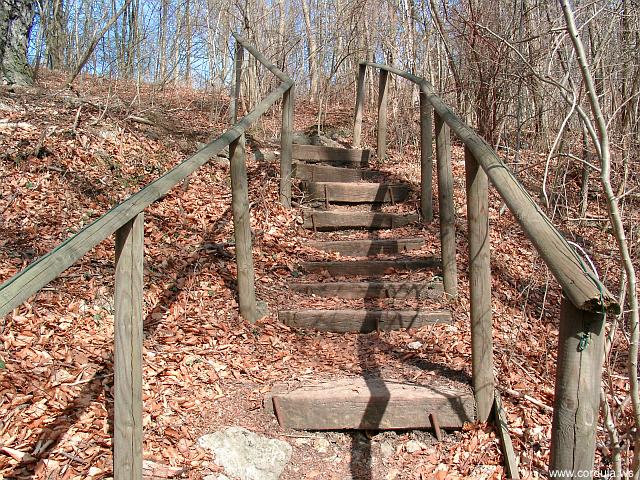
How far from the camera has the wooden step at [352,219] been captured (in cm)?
525

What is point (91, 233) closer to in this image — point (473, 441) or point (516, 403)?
point (473, 441)

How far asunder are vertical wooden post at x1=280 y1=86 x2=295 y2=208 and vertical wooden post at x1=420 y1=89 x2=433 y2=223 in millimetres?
1281

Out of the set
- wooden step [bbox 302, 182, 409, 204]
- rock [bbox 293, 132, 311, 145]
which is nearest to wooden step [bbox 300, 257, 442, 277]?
wooden step [bbox 302, 182, 409, 204]

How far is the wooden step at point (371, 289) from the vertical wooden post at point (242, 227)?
591 millimetres

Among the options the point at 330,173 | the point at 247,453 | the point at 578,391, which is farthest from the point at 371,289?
the point at 578,391

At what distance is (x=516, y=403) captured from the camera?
299 cm

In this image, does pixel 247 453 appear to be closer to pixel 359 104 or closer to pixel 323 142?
pixel 359 104

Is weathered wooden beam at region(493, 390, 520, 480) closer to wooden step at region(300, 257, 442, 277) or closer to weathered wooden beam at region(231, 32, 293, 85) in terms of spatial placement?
wooden step at region(300, 257, 442, 277)

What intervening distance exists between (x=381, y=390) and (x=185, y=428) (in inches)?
41.2

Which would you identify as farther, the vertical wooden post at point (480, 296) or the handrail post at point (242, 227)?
the handrail post at point (242, 227)

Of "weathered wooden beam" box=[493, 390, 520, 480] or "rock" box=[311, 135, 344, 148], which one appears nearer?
"weathered wooden beam" box=[493, 390, 520, 480]

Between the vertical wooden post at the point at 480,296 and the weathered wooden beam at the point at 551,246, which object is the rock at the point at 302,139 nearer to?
the vertical wooden post at the point at 480,296

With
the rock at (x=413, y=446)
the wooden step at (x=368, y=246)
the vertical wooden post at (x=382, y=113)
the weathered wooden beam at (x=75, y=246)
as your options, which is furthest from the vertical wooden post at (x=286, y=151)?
the rock at (x=413, y=446)

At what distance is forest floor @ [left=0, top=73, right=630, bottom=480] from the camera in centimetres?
263
